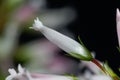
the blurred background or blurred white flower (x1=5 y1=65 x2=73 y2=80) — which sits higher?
the blurred background

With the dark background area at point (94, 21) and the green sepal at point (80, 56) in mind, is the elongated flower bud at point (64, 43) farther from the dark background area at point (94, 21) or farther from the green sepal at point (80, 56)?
the dark background area at point (94, 21)

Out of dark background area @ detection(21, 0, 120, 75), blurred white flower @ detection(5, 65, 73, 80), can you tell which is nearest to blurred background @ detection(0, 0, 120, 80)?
dark background area @ detection(21, 0, 120, 75)

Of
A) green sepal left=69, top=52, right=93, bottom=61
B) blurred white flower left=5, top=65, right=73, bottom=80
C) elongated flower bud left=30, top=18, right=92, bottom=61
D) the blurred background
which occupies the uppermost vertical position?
the blurred background

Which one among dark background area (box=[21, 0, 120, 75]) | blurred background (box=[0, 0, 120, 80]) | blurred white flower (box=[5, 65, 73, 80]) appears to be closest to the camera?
blurred white flower (box=[5, 65, 73, 80])

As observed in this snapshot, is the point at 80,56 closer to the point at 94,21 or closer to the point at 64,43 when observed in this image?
the point at 64,43

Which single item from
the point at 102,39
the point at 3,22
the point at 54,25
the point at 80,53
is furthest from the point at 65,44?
the point at 102,39

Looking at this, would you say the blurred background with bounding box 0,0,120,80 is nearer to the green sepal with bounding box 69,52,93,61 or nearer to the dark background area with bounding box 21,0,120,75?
the dark background area with bounding box 21,0,120,75

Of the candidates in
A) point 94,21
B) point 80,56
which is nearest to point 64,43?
point 80,56
